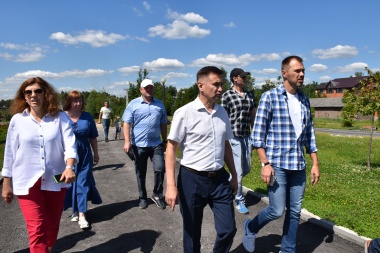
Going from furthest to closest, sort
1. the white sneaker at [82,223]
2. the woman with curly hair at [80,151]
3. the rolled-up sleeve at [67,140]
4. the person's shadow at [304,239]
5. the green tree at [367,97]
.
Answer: the green tree at [367,97]
the woman with curly hair at [80,151]
the white sneaker at [82,223]
the person's shadow at [304,239]
the rolled-up sleeve at [67,140]

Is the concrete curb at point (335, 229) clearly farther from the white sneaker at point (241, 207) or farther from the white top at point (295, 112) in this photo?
the white top at point (295, 112)

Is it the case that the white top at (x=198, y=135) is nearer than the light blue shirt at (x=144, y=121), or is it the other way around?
the white top at (x=198, y=135)

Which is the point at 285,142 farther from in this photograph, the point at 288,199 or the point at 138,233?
the point at 138,233

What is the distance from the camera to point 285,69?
364 cm

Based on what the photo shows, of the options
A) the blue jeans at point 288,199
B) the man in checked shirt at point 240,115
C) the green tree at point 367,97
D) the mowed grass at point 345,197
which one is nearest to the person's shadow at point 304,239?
the mowed grass at point 345,197

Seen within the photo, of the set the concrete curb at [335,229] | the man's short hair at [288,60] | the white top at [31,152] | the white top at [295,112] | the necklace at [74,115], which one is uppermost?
the man's short hair at [288,60]

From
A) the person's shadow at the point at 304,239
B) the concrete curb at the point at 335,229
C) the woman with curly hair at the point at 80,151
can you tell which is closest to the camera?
the person's shadow at the point at 304,239

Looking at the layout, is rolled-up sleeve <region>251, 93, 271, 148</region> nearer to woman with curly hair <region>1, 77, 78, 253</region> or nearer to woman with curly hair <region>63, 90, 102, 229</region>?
woman with curly hair <region>1, 77, 78, 253</region>

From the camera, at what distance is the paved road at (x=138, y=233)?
4.21 m

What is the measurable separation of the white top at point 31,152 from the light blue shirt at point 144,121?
2330mm

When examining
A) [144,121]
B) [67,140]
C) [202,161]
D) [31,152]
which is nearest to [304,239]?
[202,161]

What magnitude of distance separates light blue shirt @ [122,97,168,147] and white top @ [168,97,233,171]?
2446 millimetres

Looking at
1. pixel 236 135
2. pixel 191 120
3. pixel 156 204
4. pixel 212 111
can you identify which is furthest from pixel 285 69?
pixel 156 204

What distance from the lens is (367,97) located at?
11.8m
